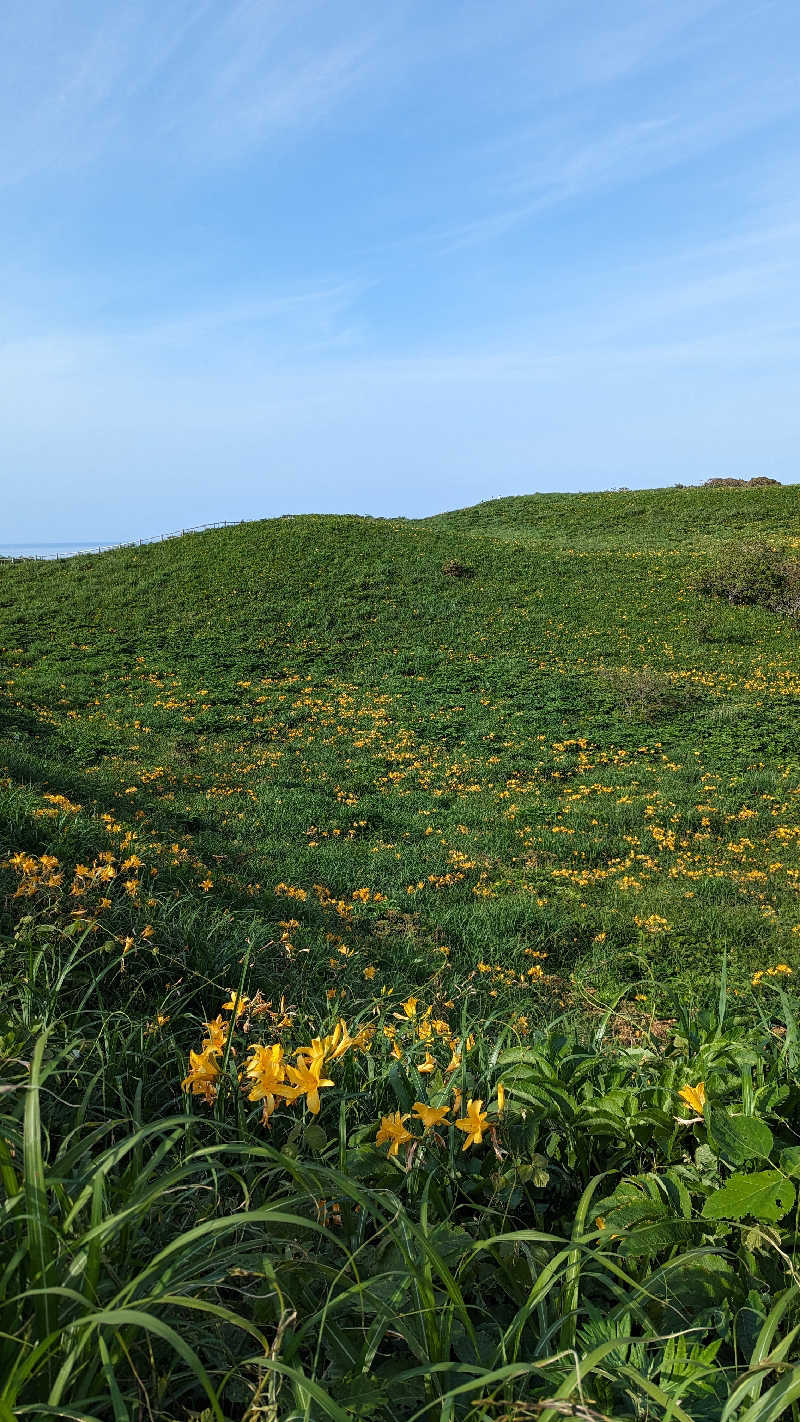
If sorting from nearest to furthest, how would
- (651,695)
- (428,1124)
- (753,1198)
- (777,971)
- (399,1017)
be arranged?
1. (753,1198)
2. (428,1124)
3. (399,1017)
4. (777,971)
5. (651,695)

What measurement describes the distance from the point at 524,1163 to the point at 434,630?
60.3ft

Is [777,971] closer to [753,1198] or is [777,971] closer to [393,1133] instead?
[753,1198]

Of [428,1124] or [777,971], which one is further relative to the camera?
[777,971]

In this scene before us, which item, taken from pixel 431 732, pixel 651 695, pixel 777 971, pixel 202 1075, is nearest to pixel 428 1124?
pixel 202 1075

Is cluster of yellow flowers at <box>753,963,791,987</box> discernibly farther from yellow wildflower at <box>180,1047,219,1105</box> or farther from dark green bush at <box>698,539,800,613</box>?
dark green bush at <box>698,539,800,613</box>

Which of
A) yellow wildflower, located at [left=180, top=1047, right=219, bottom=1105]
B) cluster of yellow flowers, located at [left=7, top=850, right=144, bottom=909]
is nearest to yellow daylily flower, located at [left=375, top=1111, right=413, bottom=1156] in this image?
yellow wildflower, located at [left=180, top=1047, right=219, bottom=1105]

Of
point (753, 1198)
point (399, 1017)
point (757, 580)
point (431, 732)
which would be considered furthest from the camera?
point (757, 580)

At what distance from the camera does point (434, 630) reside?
20.0m

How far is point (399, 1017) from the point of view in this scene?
2512 millimetres

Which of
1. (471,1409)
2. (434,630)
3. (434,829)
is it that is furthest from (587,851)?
(434,630)

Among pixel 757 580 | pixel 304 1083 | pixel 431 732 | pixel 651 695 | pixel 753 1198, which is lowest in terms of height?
pixel 431 732

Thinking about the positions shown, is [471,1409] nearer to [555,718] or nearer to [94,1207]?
[94,1207]

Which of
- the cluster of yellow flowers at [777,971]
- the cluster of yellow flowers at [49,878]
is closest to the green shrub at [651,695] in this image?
the cluster of yellow flowers at [777,971]

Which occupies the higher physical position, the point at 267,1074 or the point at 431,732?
the point at 267,1074
